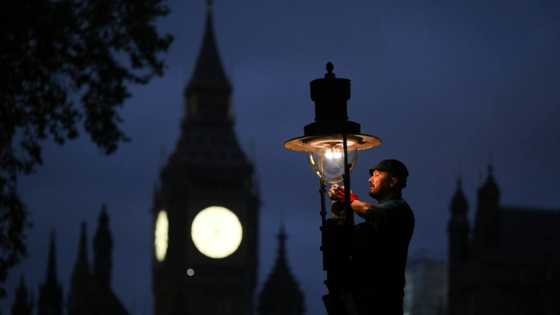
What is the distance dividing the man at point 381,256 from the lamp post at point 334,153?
0.13 m

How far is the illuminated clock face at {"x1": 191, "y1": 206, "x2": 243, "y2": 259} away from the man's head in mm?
13268

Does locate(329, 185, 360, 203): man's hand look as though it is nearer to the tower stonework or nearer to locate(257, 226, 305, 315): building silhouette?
locate(257, 226, 305, 315): building silhouette

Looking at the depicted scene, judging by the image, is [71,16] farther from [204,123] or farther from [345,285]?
[204,123]

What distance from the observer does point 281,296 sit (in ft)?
290

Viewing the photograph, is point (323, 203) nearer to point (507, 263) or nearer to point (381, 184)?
point (381, 184)

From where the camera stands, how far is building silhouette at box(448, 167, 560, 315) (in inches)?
4491

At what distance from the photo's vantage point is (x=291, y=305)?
287 ft

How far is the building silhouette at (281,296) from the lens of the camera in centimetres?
8669

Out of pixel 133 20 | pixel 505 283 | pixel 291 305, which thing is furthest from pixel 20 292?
pixel 133 20

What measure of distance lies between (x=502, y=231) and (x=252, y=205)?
58.9 metres

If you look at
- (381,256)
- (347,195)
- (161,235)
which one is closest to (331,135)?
(347,195)

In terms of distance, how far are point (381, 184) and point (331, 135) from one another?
738 millimetres

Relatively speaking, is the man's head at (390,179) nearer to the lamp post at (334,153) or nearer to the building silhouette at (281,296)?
the lamp post at (334,153)

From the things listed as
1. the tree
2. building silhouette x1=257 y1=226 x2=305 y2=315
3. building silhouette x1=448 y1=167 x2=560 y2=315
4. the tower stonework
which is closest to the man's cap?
the tree
